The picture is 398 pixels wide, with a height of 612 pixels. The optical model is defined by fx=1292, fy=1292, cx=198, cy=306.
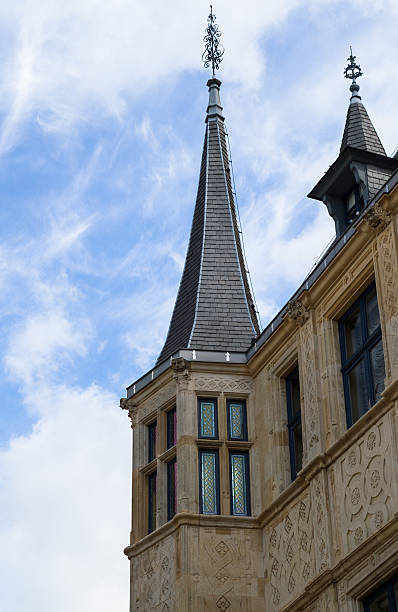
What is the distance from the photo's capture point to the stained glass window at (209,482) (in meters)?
21.7

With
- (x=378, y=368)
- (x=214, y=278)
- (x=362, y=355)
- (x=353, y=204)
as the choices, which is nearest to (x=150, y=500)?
(x=214, y=278)

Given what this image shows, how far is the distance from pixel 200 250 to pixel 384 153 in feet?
14.7

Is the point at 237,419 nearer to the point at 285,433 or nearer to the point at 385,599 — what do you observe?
the point at 285,433

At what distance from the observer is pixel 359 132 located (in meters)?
24.4

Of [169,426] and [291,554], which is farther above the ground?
[169,426]

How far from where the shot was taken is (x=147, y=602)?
71.3 ft

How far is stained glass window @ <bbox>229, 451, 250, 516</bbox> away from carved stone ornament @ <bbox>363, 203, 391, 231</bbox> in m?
5.22

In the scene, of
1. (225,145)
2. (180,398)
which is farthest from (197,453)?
(225,145)

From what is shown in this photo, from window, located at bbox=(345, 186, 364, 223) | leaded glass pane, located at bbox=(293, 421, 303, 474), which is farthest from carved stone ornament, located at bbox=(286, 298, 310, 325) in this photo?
window, located at bbox=(345, 186, 364, 223)

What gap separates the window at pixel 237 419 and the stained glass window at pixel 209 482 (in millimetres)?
530

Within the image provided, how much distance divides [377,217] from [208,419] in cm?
537

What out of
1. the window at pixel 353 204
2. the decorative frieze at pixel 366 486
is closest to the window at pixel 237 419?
the decorative frieze at pixel 366 486

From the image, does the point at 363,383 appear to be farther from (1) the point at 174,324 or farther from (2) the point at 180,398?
(1) the point at 174,324

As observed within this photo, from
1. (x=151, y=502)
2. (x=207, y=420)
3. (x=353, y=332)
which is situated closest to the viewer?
(x=353, y=332)
